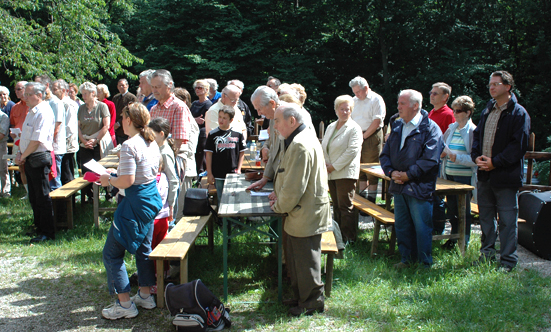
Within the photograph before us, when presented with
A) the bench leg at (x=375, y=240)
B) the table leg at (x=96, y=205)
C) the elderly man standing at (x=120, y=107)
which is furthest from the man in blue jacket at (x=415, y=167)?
the elderly man standing at (x=120, y=107)

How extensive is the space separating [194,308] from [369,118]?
4.33 m

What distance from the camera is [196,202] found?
172 inches

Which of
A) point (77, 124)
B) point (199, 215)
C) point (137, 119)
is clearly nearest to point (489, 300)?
point (199, 215)

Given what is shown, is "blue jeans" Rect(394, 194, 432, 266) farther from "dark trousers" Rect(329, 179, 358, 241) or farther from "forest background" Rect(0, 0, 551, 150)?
"forest background" Rect(0, 0, 551, 150)

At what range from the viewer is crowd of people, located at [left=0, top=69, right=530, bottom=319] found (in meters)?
3.44

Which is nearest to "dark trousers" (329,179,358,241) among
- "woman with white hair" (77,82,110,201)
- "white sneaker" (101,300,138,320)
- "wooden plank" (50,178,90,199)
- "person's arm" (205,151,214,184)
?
"person's arm" (205,151,214,184)

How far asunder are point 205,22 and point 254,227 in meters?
15.5

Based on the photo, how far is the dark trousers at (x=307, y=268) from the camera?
3.47 meters

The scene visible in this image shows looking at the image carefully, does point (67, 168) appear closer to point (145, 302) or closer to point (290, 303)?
point (145, 302)

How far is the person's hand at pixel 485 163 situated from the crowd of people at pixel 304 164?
0.01 metres

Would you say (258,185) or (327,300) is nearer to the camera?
(327,300)

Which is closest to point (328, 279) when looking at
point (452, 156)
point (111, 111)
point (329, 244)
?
point (329, 244)

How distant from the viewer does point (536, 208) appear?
498cm

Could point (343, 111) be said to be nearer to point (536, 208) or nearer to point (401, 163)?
point (401, 163)
